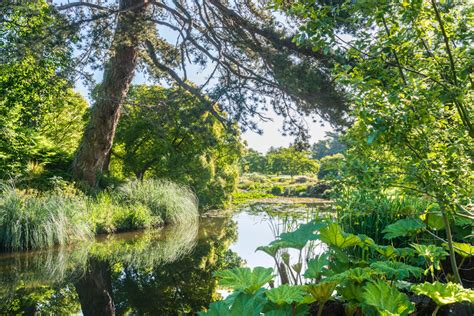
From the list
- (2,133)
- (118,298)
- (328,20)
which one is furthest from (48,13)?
(328,20)

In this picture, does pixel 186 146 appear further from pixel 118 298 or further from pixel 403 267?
pixel 403 267

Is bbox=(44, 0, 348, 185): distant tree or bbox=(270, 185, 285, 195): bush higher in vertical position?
bbox=(44, 0, 348, 185): distant tree

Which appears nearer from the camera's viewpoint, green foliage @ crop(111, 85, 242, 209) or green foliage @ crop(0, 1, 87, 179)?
green foliage @ crop(0, 1, 87, 179)

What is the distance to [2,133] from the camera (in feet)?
26.0

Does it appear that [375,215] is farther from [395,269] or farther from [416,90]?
[416,90]

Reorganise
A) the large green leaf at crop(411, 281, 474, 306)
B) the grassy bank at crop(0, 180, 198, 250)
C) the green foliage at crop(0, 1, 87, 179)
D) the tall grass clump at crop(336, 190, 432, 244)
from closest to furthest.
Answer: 1. the large green leaf at crop(411, 281, 474, 306)
2. the tall grass clump at crop(336, 190, 432, 244)
3. the green foliage at crop(0, 1, 87, 179)
4. the grassy bank at crop(0, 180, 198, 250)

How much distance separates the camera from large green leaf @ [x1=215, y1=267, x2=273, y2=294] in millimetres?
1838

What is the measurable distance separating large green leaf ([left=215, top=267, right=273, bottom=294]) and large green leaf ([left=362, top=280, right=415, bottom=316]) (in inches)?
18.1

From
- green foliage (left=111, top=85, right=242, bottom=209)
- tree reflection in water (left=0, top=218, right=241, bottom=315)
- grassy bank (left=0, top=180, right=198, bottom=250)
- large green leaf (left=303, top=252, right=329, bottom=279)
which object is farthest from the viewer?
green foliage (left=111, top=85, right=242, bottom=209)

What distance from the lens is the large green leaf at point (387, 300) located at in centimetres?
163

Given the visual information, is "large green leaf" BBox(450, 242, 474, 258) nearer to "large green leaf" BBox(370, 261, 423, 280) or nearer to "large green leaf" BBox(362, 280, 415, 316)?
"large green leaf" BBox(370, 261, 423, 280)

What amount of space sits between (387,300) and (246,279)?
636mm

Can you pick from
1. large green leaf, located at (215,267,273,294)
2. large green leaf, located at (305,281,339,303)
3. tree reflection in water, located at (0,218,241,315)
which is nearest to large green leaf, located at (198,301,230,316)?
large green leaf, located at (215,267,273,294)

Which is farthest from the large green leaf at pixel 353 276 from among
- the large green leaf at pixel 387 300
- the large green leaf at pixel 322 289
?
the large green leaf at pixel 387 300
